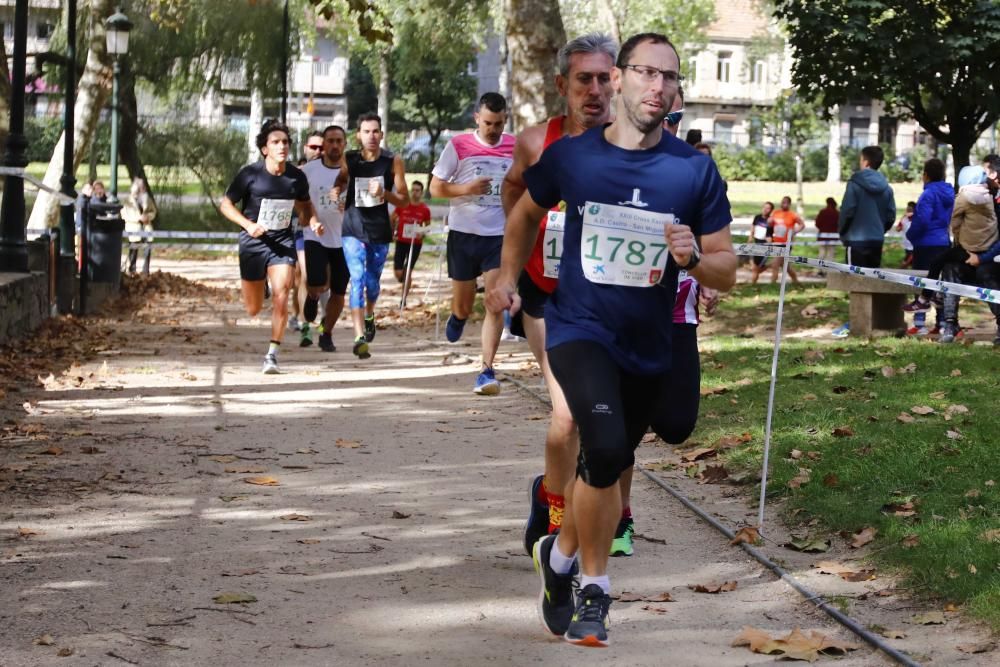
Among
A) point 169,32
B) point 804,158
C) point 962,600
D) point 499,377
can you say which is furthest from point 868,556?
point 804,158

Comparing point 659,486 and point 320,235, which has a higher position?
point 320,235

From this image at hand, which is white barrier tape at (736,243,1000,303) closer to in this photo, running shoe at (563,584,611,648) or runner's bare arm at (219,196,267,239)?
running shoe at (563,584,611,648)

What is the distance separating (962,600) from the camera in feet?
19.5

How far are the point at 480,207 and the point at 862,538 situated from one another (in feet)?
18.1

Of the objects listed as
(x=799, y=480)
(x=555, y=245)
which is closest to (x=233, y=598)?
(x=555, y=245)

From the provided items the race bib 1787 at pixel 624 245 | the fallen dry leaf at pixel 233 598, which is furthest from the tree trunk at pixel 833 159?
the race bib 1787 at pixel 624 245

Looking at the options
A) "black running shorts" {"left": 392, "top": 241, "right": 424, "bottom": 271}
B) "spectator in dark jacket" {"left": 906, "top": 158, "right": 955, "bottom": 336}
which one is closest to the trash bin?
"black running shorts" {"left": 392, "top": 241, "right": 424, "bottom": 271}

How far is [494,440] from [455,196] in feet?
5.68

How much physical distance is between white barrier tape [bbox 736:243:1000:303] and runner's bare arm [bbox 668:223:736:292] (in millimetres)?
2128

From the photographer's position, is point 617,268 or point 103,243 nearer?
point 617,268

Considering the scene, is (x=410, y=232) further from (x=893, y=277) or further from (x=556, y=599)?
(x=556, y=599)

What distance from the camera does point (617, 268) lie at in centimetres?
534

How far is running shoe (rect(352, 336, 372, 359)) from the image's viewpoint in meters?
14.6

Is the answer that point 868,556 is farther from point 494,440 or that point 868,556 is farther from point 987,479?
point 494,440
